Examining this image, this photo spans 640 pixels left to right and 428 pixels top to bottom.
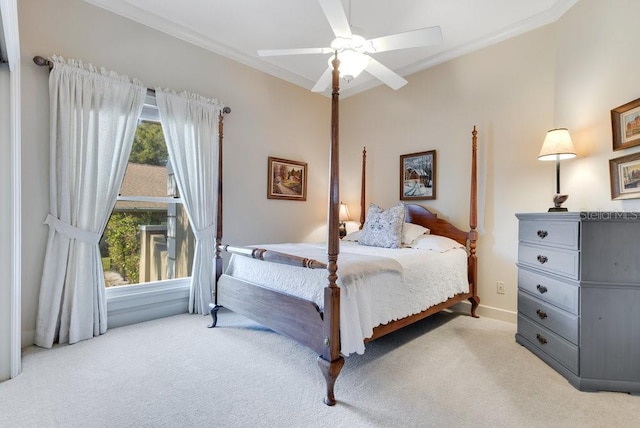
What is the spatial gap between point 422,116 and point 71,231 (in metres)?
3.72

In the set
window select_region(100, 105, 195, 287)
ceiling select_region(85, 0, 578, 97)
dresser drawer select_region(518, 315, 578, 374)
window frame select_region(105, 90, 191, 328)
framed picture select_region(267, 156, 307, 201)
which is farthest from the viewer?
framed picture select_region(267, 156, 307, 201)

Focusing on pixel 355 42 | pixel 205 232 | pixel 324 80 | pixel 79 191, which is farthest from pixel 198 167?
pixel 355 42

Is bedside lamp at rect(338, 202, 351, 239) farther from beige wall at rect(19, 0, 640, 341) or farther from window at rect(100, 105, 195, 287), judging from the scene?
window at rect(100, 105, 195, 287)

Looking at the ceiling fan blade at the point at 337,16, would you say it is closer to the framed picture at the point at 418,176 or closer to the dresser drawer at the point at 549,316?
the framed picture at the point at 418,176

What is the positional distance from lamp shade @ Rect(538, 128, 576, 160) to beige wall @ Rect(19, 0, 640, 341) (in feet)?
0.55

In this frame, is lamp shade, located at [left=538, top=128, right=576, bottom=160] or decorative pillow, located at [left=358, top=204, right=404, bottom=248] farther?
decorative pillow, located at [left=358, top=204, right=404, bottom=248]

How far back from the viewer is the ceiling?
8.46 feet

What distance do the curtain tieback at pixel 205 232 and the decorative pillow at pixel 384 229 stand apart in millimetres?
1633

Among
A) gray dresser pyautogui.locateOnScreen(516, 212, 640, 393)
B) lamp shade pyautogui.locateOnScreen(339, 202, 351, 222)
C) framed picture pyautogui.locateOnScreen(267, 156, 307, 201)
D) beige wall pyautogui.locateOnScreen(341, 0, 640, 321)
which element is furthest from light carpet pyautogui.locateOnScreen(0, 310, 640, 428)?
lamp shade pyautogui.locateOnScreen(339, 202, 351, 222)

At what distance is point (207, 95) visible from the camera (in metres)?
3.20

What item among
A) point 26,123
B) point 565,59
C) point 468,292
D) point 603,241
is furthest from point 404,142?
point 26,123

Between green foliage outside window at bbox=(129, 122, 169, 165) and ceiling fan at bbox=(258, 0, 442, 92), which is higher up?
ceiling fan at bbox=(258, 0, 442, 92)

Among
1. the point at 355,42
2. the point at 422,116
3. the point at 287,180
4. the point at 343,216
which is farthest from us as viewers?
the point at 343,216

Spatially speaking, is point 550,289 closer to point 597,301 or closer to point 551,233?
point 597,301
